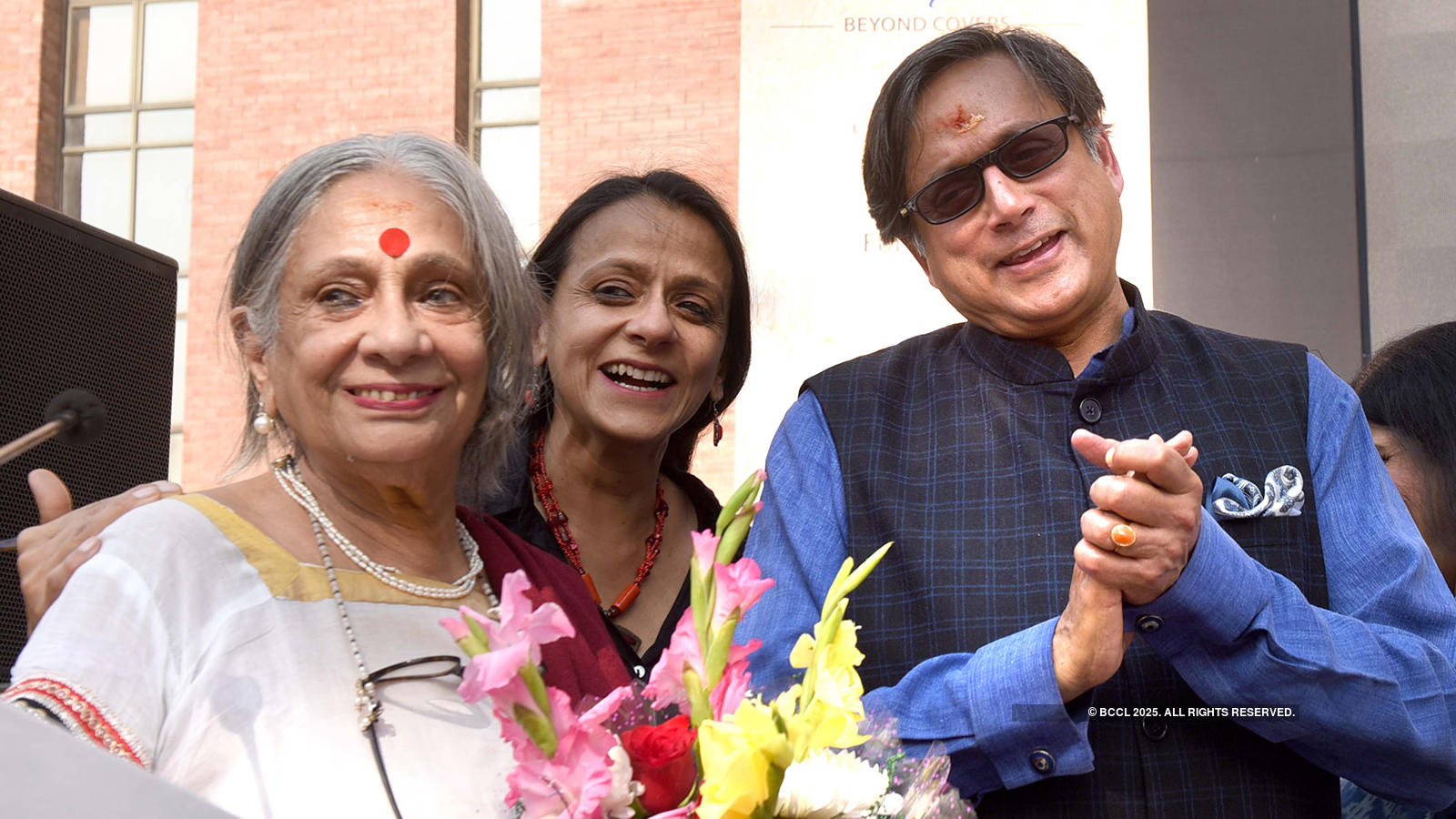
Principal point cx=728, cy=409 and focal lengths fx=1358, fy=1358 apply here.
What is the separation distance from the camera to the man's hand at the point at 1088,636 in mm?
1521

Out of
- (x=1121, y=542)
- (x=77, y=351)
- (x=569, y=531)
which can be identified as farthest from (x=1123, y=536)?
(x=77, y=351)

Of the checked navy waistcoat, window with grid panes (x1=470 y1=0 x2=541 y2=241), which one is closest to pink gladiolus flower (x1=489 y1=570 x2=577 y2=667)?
the checked navy waistcoat

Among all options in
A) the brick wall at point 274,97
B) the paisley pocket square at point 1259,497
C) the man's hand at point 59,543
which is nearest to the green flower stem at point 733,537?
the paisley pocket square at point 1259,497

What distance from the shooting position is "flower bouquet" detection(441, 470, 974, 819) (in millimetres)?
1029

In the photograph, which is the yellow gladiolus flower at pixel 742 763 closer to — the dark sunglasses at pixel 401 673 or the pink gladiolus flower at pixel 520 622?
the pink gladiolus flower at pixel 520 622

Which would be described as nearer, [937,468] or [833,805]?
[833,805]

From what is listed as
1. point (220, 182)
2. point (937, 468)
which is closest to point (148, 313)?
point (937, 468)

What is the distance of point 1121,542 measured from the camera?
1.48 meters

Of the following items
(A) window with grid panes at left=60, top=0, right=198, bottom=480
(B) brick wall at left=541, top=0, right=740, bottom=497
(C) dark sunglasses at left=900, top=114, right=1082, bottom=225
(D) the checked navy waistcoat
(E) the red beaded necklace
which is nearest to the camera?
(D) the checked navy waistcoat

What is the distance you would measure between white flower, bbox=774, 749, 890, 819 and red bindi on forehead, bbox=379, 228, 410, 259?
88 cm

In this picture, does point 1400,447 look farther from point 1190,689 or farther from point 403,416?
point 403,416

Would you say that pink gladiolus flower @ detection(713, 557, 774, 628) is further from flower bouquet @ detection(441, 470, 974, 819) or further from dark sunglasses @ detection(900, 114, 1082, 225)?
dark sunglasses @ detection(900, 114, 1082, 225)

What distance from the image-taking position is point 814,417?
198 cm

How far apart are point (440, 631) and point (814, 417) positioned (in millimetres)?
638
